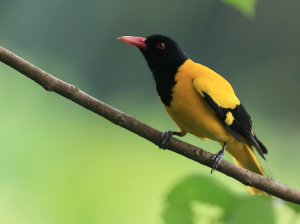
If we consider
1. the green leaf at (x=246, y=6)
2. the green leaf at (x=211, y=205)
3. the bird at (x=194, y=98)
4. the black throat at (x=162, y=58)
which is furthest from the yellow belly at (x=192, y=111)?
the green leaf at (x=246, y=6)

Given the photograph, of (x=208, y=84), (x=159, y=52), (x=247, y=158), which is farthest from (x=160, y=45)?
(x=247, y=158)

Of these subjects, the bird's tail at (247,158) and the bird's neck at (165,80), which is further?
the bird's tail at (247,158)

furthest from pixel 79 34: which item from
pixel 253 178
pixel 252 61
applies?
pixel 253 178

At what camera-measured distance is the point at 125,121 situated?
55.2 inches

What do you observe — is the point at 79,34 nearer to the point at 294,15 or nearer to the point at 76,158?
the point at 76,158

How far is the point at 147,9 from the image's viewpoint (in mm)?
5027

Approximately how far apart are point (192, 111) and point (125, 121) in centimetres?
46

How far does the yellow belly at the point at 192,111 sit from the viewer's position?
5.57 feet

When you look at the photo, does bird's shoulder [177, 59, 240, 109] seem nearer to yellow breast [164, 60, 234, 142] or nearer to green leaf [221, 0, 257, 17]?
yellow breast [164, 60, 234, 142]

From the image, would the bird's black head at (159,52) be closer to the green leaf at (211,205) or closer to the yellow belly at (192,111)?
the yellow belly at (192,111)

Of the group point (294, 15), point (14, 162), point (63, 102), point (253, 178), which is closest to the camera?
point (253, 178)

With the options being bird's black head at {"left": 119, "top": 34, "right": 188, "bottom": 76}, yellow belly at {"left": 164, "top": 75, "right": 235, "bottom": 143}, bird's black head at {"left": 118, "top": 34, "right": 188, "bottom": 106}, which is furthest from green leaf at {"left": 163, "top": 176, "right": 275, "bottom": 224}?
bird's black head at {"left": 119, "top": 34, "right": 188, "bottom": 76}

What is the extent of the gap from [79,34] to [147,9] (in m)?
1.26

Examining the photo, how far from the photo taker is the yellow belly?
170 centimetres
